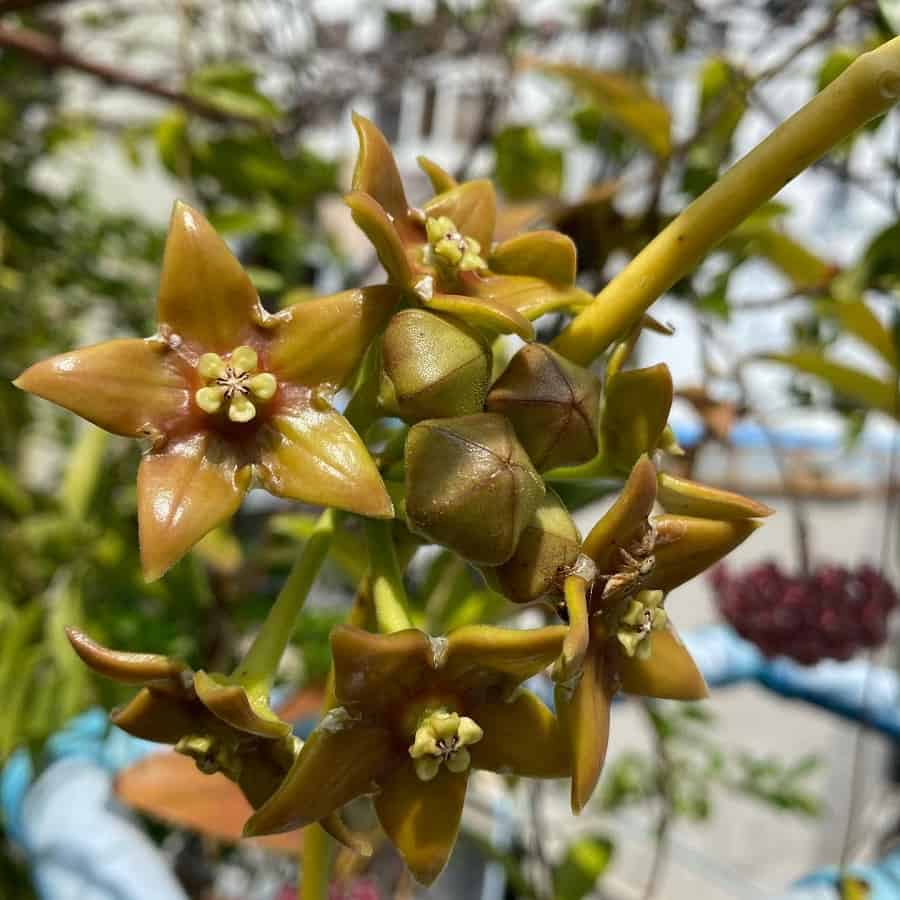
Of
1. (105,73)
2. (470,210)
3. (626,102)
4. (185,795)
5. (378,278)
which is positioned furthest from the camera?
(378,278)

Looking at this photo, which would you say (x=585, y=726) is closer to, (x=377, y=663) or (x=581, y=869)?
(x=377, y=663)

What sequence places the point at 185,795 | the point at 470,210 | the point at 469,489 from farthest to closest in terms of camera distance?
the point at 185,795 → the point at 470,210 → the point at 469,489

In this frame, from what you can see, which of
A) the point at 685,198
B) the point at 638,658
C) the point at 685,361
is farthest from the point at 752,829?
the point at 638,658

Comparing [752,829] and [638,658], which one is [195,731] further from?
[752,829]

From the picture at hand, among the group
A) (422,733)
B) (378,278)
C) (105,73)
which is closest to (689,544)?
(422,733)

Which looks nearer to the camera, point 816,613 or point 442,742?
point 442,742

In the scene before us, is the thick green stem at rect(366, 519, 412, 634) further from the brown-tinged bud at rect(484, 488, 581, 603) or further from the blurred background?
the blurred background
